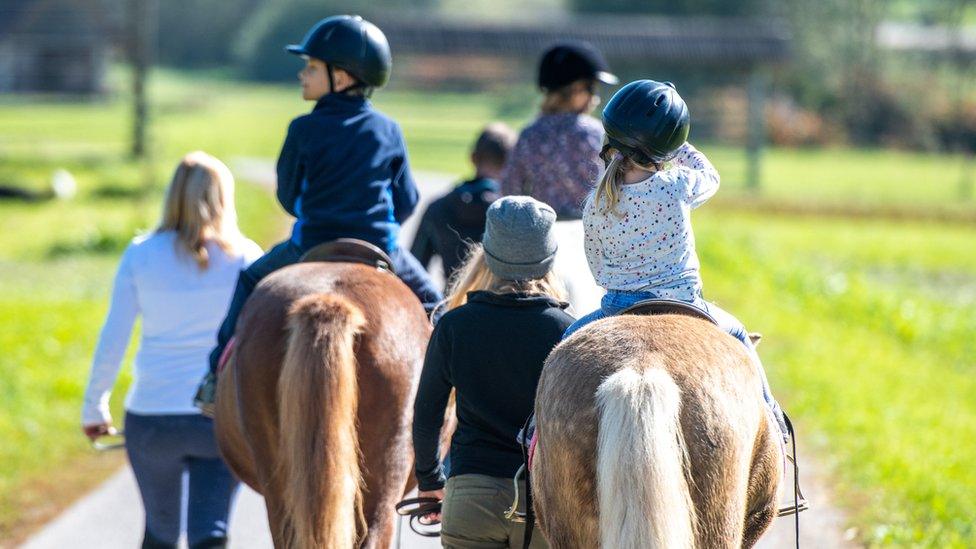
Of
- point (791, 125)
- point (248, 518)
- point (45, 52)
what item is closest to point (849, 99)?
point (791, 125)

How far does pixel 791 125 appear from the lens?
184 ft

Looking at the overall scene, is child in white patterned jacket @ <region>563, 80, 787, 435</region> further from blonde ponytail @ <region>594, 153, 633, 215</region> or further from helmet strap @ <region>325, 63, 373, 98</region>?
helmet strap @ <region>325, 63, 373, 98</region>

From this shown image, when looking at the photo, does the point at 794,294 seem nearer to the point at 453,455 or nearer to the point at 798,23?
the point at 453,455

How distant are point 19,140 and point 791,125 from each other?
33.8 metres

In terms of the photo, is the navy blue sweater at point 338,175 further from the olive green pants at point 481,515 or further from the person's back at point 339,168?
the olive green pants at point 481,515

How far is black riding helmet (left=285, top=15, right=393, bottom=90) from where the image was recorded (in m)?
5.59

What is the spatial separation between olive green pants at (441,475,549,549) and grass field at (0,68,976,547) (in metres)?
3.51

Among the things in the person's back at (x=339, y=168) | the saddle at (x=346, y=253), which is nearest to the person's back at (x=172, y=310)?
the person's back at (x=339, y=168)

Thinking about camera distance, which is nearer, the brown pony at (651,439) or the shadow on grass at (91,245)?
the brown pony at (651,439)

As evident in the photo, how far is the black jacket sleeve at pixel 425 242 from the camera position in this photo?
7.89 meters

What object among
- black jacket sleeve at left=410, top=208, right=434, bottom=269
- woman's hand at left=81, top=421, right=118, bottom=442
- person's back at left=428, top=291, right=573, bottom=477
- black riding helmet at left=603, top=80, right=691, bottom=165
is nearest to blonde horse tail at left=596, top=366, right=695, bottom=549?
person's back at left=428, top=291, right=573, bottom=477

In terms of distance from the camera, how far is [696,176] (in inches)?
163

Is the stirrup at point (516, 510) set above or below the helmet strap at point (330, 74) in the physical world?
below

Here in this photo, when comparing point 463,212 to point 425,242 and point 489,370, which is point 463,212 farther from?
point 489,370
